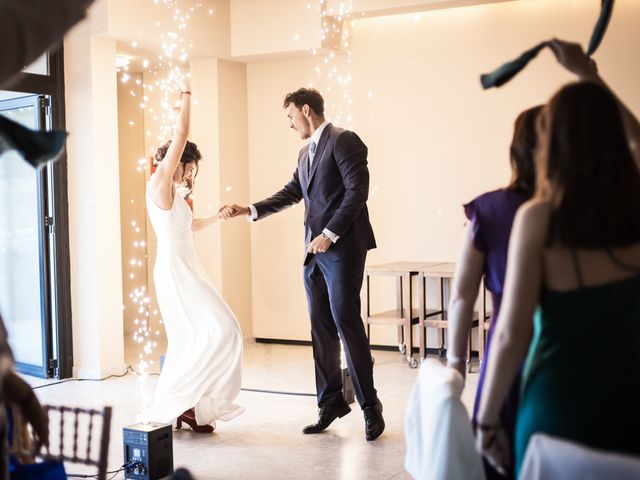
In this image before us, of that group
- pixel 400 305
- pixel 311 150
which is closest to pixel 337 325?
pixel 311 150

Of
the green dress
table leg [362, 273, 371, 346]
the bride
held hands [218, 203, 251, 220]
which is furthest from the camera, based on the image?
table leg [362, 273, 371, 346]

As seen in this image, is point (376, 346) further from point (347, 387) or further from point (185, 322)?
point (185, 322)

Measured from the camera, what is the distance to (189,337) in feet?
15.5

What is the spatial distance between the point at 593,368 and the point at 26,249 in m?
5.48

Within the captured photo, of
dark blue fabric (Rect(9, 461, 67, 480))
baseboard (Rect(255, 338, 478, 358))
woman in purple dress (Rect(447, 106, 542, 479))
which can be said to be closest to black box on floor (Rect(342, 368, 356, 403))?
baseboard (Rect(255, 338, 478, 358))

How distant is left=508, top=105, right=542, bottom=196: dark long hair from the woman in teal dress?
41 cm

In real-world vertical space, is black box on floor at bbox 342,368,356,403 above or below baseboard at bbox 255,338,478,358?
above

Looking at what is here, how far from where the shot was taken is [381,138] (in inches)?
285

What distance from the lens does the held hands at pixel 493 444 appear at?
1.96 metres

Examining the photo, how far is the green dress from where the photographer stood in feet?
6.01

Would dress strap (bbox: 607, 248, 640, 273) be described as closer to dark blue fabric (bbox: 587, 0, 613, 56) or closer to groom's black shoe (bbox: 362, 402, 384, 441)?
dark blue fabric (bbox: 587, 0, 613, 56)

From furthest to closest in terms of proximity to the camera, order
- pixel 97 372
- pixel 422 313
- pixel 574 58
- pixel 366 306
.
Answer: pixel 366 306, pixel 422 313, pixel 97 372, pixel 574 58

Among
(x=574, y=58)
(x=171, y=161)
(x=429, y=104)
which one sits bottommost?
(x=171, y=161)

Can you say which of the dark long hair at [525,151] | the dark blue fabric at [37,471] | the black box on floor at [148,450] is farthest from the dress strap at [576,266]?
the black box on floor at [148,450]
